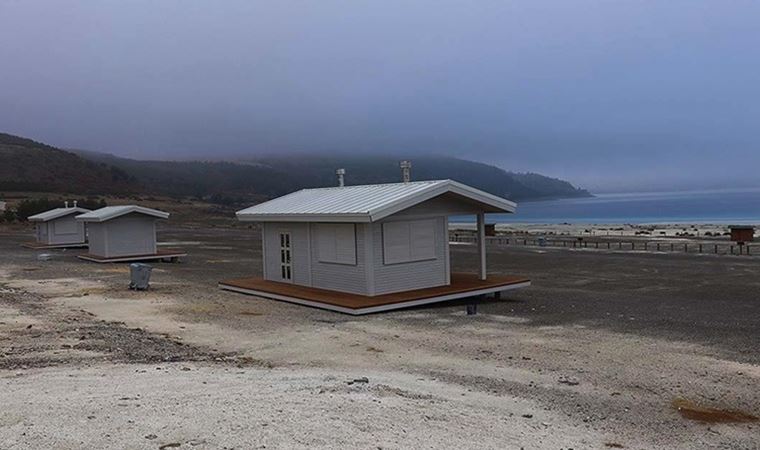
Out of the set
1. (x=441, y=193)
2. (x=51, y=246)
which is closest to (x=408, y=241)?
(x=441, y=193)

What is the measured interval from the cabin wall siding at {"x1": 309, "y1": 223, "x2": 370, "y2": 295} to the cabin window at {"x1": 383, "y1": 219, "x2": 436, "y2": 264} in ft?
1.68

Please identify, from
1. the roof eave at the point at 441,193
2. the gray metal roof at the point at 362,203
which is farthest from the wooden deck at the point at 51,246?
the roof eave at the point at 441,193

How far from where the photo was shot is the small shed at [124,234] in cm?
2795

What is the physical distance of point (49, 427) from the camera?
5449 millimetres

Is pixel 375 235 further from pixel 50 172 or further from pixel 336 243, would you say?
pixel 50 172

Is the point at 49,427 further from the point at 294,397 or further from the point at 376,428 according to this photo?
the point at 376,428

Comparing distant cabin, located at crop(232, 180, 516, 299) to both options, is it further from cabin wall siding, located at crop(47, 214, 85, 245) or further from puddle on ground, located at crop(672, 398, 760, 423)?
cabin wall siding, located at crop(47, 214, 85, 245)

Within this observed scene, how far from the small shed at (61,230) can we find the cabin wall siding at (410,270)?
25116mm

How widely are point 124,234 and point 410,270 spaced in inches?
675

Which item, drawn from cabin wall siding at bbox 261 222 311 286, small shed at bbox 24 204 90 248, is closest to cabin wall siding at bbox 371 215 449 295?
cabin wall siding at bbox 261 222 311 286

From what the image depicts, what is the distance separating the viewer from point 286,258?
57.2ft

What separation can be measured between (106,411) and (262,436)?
150cm

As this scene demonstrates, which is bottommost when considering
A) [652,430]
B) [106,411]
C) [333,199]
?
[652,430]

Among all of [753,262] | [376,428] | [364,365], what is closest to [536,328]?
[364,365]
